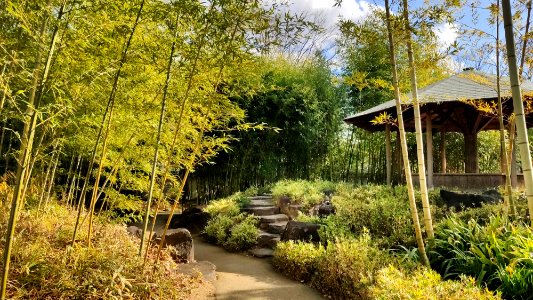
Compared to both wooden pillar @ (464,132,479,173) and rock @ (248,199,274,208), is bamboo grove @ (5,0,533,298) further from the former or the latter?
wooden pillar @ (464,132,479,173)

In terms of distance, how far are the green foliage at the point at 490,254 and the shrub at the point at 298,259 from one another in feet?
3.73

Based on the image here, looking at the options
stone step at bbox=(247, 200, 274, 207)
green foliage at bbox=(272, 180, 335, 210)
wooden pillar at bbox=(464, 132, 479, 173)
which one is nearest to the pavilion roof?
wooden pillar at bbox=(464, 132, 479, 173)

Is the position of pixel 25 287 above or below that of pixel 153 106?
below

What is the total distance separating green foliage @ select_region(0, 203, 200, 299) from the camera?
7.93 feet

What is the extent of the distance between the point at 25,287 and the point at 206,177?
22.9ft

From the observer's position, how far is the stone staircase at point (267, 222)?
5.14 meters

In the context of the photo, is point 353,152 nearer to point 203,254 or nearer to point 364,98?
point 364,98

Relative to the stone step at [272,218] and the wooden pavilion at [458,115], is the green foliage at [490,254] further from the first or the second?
the wooden pavilion at [458,115]

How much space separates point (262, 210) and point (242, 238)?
1299mm

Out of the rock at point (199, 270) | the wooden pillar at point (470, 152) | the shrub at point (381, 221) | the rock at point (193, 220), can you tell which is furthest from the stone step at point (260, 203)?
the wooden pillar at point (470, 152)

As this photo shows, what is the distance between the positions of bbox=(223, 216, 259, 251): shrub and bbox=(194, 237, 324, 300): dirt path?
0.18 meters

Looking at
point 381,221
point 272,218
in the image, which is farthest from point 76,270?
point 272,218

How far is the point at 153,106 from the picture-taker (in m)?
3.00

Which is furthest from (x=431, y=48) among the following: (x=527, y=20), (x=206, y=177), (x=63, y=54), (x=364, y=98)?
(x=364, y=98)
